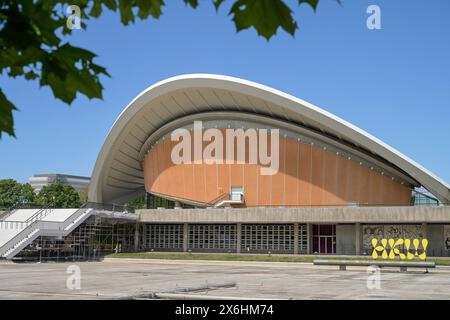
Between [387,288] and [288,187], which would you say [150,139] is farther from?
[387,288]

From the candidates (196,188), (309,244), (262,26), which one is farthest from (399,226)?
(262,26)

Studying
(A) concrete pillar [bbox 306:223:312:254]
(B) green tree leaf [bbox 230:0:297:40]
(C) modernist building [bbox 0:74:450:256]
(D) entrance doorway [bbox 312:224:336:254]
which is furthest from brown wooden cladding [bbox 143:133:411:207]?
(B) green tree leaf [bbox 230:0:297:40]

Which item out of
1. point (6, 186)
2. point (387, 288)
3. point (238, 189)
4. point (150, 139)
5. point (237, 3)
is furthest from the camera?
point (6, 186)

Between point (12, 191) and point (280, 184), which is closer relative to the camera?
point (280, 184)

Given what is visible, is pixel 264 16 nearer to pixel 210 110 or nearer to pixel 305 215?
A: pixel 305 215

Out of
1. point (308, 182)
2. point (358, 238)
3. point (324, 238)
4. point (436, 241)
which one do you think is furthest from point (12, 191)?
point (436, 241)

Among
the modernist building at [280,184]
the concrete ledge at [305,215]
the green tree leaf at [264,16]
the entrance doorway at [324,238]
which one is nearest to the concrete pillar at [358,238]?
the modernist building at [280,184]

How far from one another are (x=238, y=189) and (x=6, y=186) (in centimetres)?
4920

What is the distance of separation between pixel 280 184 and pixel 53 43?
51.2 meters

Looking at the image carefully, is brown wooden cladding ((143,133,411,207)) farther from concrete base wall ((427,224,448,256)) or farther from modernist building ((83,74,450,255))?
concrete base wall ((427,224,448,256))

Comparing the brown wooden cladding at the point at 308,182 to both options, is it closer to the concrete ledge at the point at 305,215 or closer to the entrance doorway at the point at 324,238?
the entrance doorway at the point at 324,238

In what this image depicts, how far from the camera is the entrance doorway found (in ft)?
160

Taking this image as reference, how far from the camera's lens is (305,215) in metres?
47.2

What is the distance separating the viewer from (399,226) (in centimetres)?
4631
